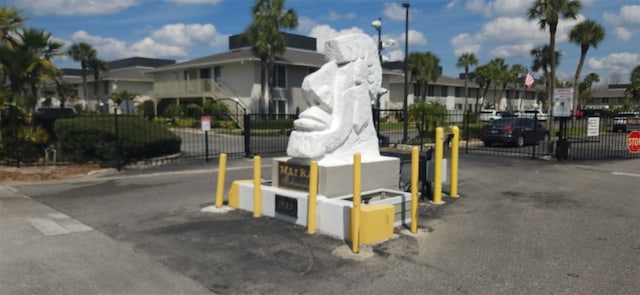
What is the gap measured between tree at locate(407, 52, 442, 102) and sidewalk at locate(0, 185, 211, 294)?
139 feet

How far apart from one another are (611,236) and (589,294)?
2426mm

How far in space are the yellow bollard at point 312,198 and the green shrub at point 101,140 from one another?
861cm

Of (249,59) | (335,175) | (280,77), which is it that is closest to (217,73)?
(249,59)

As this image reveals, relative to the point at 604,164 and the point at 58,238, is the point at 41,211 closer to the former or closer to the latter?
the point at 58,238

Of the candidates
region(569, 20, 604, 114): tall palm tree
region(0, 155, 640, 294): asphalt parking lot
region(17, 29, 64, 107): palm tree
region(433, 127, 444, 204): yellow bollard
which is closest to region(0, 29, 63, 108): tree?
region(17, 29, 64, 107): palm tree

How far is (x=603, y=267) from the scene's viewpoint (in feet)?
16.0

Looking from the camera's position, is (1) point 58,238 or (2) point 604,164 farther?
(2) point 604,164

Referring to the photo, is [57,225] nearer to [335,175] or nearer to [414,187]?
[335,175]

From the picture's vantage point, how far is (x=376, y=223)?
5691 mm

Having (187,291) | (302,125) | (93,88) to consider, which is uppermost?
(93,88)

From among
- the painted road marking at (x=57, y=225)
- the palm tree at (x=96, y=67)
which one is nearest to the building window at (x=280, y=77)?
the palm tree at (x=96, y=67)

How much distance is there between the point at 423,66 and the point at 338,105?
40748 mm

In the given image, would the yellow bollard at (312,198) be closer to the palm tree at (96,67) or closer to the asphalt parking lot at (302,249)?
the asphalt parking lot at (302,249)

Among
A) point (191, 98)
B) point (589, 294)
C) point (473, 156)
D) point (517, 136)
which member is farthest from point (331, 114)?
point (191, 98)
